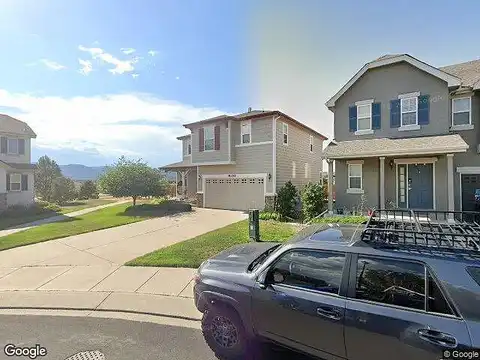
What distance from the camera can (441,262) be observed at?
2.64 m

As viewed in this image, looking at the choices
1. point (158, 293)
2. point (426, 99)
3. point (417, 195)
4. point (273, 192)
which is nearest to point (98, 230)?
point (158, 293)

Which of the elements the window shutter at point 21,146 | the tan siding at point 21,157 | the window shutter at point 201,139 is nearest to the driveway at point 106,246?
the window shutter at point 201,139

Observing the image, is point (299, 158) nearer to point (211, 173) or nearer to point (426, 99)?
point (211, 173)

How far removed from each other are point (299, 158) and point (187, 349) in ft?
64.8

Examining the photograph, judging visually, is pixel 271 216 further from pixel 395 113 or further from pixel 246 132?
pixel 395 113

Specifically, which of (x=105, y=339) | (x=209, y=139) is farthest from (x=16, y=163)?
(x=105, y=339)

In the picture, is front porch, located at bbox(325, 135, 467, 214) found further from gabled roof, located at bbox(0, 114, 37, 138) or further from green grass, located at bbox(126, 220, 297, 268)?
gabled roof, located at bbox(0, 114, 37, 138)

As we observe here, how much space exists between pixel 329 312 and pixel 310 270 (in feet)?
1.66

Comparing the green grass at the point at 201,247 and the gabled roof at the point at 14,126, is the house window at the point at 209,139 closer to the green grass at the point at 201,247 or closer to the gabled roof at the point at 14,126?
the green grass at the point at 201,247

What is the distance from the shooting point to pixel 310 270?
10.9 feet

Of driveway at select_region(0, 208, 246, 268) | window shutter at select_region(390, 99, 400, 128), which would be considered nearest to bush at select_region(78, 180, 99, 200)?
driveway at select_region(0, 208, 246, 268)

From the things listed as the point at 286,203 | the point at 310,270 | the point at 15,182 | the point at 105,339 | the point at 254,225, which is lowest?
the point at 105,339

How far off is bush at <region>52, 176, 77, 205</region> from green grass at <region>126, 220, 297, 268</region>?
26033 mm

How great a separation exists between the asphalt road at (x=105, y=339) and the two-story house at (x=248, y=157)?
49.0 feet
